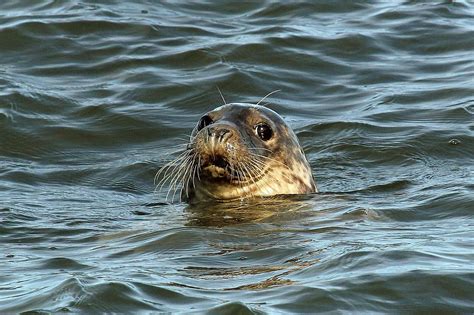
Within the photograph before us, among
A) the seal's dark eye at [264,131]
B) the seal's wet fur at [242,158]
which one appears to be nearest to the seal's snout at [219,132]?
the seal's wet fur at [242,158]

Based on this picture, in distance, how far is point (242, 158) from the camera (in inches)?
310

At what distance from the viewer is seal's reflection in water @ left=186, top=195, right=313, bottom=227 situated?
7.59m

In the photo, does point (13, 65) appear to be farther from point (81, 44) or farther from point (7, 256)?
point (7, 256)

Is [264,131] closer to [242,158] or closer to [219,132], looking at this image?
[242,158]

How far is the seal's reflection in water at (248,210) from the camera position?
759 centimetres

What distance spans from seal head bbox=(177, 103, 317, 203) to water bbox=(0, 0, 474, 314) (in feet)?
0.53

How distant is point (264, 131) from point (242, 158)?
0.44 m

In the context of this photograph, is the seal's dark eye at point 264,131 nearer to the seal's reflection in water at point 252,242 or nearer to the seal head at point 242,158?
the seal head at point 242,158

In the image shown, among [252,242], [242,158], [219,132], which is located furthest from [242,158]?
[252,242]

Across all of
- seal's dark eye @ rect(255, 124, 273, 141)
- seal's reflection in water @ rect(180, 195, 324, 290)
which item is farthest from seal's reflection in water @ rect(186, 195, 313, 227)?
seal's dark eye @ rect(255, 124, 273, 141)

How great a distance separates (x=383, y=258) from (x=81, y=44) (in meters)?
7.78

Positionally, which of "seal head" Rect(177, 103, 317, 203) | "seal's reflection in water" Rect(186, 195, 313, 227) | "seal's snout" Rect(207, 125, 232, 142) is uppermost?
"seal's snout" Rect(207, 125, 232, 142)

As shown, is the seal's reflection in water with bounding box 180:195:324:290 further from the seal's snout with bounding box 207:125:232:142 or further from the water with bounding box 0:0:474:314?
the seal's snout with bounding box 207:125:232:142

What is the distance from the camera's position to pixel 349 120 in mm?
11109
